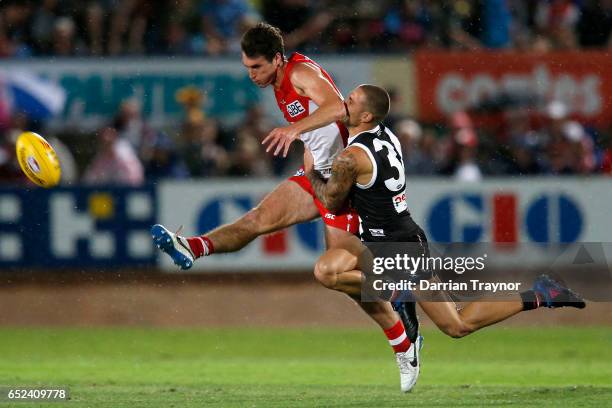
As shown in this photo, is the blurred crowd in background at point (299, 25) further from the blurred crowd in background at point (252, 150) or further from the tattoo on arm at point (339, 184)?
the tattoo on arm at point (339, 184)

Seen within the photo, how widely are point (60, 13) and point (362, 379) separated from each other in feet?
29.8

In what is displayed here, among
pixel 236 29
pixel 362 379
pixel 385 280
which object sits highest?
pixel 236 29

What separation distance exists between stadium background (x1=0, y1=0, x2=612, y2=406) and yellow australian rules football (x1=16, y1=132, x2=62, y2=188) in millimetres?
1729

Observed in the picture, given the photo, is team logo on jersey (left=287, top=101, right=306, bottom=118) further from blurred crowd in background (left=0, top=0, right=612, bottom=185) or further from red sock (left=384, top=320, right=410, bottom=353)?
blurred crowd in background (left=0, top=0, right=612, bottom=185)

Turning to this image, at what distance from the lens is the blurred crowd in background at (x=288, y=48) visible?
17.3 meters

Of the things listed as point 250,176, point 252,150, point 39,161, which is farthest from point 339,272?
point 252,150

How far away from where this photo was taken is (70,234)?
16500 millimetres

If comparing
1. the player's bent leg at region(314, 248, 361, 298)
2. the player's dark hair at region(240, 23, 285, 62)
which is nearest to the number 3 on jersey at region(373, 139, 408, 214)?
the player's bent leg at region(314, 248, 361, 298)

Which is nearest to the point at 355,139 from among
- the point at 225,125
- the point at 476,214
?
the point at 476,214

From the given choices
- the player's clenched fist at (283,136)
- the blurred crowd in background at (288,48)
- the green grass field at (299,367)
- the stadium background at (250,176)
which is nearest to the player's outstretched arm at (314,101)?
the player's clenched fist at (283,136)

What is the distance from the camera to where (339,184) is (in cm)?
1056

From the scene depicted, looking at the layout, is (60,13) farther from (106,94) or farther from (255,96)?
(255,96)

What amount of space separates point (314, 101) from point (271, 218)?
3.77 ft

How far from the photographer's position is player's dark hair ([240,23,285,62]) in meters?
10.9
